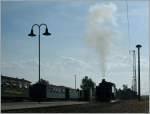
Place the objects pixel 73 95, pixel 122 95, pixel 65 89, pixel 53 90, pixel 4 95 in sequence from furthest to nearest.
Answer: pixel 122 95 < pixel 73 95 < pixel 65 89 < pixel 53 90 < pixel 4 95

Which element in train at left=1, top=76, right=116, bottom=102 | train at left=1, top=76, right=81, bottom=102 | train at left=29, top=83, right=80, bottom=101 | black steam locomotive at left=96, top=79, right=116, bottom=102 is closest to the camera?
train at left=1, top=76, right=81, bottom=102

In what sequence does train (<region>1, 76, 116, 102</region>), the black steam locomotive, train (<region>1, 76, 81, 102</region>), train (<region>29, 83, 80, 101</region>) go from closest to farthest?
train (<region>1, 76, 81, 102</region>)
train (<region>1, 76, 116, 102</region>)
train (<region>29, 83, 80, 101</region>)
the black steam locomotive

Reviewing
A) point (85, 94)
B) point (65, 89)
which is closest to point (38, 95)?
point (65, 89)

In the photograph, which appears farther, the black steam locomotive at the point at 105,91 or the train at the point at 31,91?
the black steam locomotive at the point at 105,91

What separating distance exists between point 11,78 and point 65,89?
23.4 m

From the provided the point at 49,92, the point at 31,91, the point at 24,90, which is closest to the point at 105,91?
the point at 49,92

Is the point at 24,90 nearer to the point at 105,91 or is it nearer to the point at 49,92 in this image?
the point at 49,92

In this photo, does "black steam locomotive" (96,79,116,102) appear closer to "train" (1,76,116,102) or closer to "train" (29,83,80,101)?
"train" (1,76,116,102)

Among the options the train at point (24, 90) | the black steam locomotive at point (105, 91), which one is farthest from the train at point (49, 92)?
the black steam locomotive at point (105, 91)

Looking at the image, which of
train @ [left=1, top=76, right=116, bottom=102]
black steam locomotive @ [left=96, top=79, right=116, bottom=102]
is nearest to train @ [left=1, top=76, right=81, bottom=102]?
train @ [left=1, top=76, right=116, bottom=102]

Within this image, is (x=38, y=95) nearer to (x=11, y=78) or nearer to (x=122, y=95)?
(x=11, y=78)

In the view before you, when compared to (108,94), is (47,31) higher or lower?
higher

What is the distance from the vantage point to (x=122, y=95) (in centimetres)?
10719

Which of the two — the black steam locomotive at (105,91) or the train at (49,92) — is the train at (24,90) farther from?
the black steam locomotive at (105,91)
